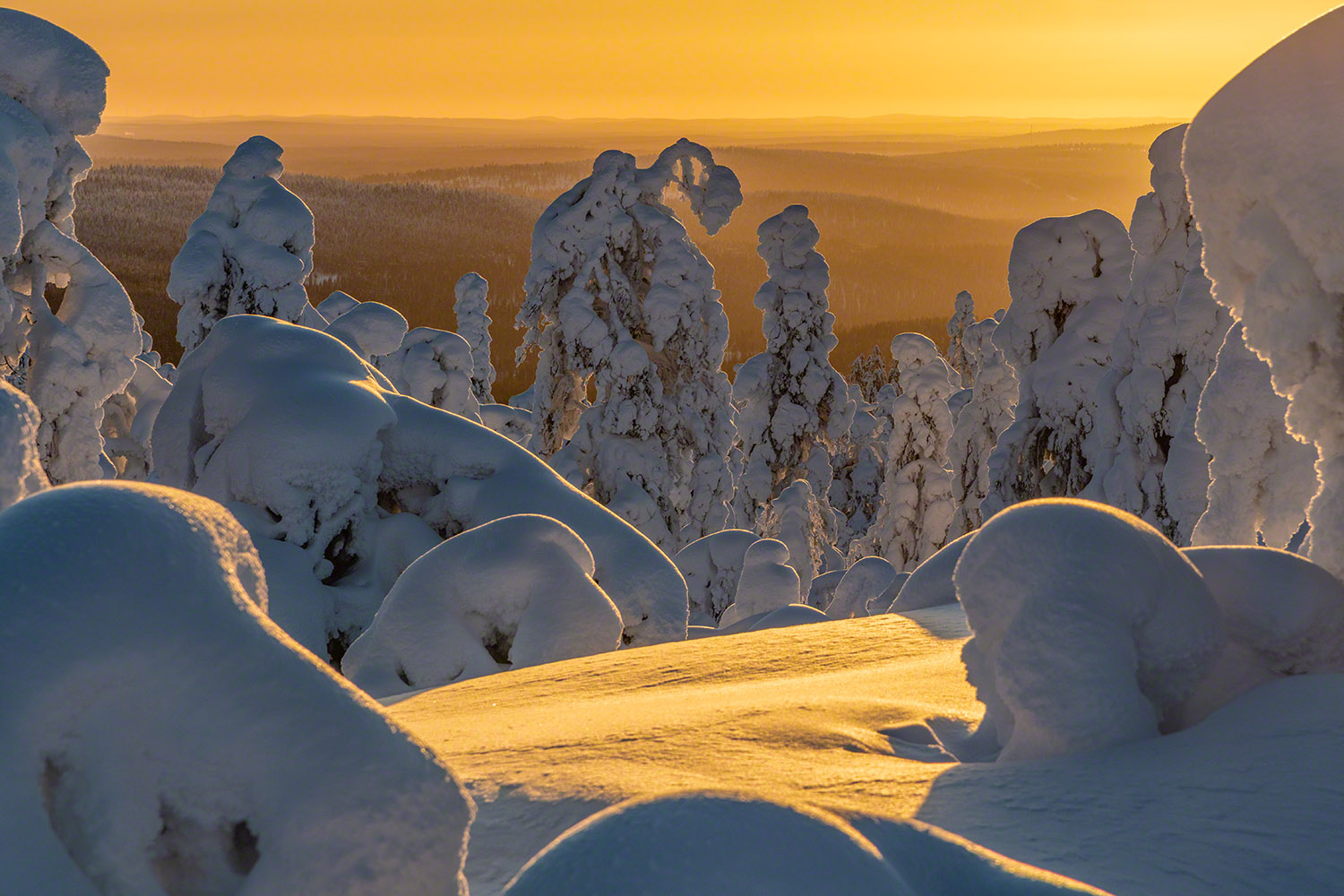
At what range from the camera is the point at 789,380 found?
26438 millimetres

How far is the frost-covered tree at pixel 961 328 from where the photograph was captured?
44469mm

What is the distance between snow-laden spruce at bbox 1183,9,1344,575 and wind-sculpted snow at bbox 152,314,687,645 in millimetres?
6550

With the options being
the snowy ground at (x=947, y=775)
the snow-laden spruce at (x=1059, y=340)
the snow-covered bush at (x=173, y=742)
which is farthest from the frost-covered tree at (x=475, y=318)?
the snow-covered bush at (x=173, y=742)

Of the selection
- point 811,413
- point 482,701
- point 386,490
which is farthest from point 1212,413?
point 811,413

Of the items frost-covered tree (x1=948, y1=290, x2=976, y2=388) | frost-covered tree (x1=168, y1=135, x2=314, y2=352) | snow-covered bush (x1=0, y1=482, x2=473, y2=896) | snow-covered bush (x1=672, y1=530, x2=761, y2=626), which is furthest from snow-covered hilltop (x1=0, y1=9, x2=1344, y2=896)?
frost-covered tree (x1=948, y1=290, x2=976, y2=388)

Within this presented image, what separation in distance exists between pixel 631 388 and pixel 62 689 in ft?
58.4

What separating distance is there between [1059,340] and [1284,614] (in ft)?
45.0

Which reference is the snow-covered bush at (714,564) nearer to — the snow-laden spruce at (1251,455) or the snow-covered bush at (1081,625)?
the snow-laden spruce at (1251,455)

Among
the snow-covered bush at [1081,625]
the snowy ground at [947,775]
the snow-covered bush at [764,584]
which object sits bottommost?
the snow-covered bush at [764,584]

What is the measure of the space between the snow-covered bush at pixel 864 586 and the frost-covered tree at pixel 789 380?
6.63 metres

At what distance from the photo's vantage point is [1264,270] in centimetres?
493

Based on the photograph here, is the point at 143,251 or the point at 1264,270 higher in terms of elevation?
the point at 1264,270

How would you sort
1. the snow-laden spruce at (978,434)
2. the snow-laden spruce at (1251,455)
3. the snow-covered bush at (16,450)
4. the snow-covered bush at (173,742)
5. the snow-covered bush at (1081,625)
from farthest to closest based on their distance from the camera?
the snow-laden spruce at (978,434)
the snow-laden spruce at (1251,455)
the snow-covered bush at (16,450)
the snow-covered bush at (1081,625)
the snow-covered bush at (173,742)

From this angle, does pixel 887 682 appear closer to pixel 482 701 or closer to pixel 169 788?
pixel 482 701
